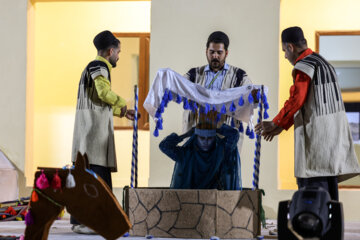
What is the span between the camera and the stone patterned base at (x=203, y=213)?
4578 mm

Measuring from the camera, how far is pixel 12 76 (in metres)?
7.12

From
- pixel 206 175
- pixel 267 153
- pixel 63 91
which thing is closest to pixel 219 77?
pixel 206 175

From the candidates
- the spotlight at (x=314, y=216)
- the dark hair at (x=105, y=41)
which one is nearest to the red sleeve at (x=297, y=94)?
the spotlight at (x=314, y=216)

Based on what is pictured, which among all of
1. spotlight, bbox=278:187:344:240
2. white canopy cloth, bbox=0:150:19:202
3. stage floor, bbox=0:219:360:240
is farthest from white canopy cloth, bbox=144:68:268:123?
white canopy cloth, bbox=0:150:19:202

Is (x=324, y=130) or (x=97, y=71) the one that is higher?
(x=97, y=71)

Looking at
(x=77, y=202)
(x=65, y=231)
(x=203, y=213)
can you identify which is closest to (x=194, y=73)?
(x=203, y=213)

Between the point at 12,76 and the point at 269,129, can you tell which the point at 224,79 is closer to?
the point at 269,129

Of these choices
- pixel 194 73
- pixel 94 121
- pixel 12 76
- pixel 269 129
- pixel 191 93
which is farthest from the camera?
pixel 12 76

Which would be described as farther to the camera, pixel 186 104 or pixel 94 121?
pixel 94 121

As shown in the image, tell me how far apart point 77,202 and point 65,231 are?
7.05 ft

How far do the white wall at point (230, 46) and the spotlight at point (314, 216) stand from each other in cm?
341

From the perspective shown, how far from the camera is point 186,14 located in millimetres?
6836

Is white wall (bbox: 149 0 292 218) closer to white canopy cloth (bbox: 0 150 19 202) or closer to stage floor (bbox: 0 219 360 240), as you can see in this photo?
stage floor (bbox: 0 219 360 240)

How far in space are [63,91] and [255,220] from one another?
4.47 meters
